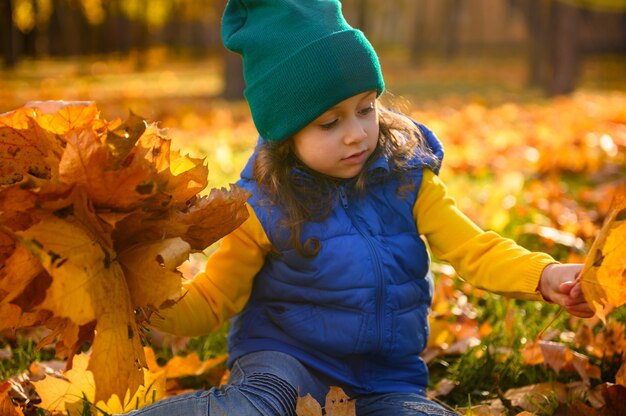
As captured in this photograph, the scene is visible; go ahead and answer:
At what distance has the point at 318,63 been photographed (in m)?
2.10

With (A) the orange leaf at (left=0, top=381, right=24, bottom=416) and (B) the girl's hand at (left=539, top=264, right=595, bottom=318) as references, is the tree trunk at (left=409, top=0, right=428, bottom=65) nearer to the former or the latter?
(B) the girl's hand at (left=539, top=264, right=595, bottom=318)

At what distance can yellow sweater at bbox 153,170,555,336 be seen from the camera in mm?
2064

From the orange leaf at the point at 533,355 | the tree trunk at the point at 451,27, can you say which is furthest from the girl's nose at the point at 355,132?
the tree trunk at the point at 451,27

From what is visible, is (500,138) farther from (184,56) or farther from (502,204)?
(184,56)

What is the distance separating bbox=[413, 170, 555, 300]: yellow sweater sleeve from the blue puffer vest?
0.16ft

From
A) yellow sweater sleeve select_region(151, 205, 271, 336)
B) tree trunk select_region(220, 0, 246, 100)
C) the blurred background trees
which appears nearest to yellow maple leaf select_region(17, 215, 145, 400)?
yellow sweater sleeve select_region(151, 205, 271, 336)

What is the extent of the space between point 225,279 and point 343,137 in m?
0.54

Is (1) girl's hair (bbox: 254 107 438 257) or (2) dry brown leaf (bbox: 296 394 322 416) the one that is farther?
(1) girl's hair (bbox: 254 107 438 257)

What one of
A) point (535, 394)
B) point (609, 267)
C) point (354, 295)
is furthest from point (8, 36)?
point (609, 267)

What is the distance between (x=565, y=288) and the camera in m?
1.80

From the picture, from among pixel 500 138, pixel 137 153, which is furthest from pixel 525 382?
pixel 500 138

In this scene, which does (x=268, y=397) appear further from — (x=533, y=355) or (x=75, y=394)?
(x=533, y=355)

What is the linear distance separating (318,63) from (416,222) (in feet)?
1.89

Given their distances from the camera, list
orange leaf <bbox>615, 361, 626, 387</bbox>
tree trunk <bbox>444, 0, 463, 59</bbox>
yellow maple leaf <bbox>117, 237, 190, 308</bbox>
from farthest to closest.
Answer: tree trunk <bbox>444, 0, 463, 59</bbox>
orange leaf <bbox>615, 361, 626, 387</bbox>
yellow maple leaf <bbox>117, 237, 190, 308</bbox>
